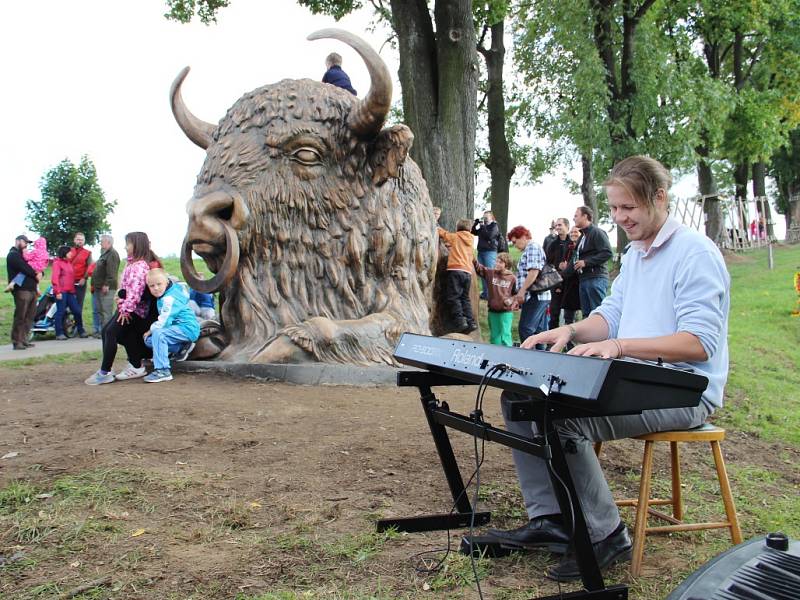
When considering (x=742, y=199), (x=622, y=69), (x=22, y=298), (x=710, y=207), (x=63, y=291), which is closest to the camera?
(x=22, y=298)

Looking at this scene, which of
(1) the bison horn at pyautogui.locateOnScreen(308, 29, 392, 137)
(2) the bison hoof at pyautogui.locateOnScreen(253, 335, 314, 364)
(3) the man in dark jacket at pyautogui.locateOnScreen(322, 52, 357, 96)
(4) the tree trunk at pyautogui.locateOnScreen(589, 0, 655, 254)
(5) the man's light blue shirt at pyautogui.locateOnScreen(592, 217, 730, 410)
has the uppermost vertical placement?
(4) the tree trunk at pyautogui.locateOnScreen(589, 0, 655, 254)

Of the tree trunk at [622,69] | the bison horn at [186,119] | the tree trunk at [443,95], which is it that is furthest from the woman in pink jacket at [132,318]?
the tree trunk at [622,69]

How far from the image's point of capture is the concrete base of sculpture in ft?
22.1

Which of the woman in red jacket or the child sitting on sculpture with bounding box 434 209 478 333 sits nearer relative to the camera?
the child sitting on sculpture with bounding box 434 209 478 333

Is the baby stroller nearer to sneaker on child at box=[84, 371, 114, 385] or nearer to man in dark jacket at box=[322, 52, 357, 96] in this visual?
sneaker on child at box=[84, 371, 114, 385]

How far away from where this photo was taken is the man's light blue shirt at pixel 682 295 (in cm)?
301

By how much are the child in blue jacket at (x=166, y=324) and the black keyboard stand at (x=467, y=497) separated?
389 centimetres

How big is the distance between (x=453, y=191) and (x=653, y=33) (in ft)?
39.9

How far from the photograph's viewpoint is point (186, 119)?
26.9 feet

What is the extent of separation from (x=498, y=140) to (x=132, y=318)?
1425cm

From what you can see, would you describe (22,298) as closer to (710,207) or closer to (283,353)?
(283,353)

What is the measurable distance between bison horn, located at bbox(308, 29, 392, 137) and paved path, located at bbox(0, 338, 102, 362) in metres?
6.25

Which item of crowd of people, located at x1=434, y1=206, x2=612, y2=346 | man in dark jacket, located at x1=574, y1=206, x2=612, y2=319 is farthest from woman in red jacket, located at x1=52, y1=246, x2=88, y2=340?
man in dark jacket, located at x1=574, y1=206, x2=612, y2=319

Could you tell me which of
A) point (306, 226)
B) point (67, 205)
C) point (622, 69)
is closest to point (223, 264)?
point (306, 226)
